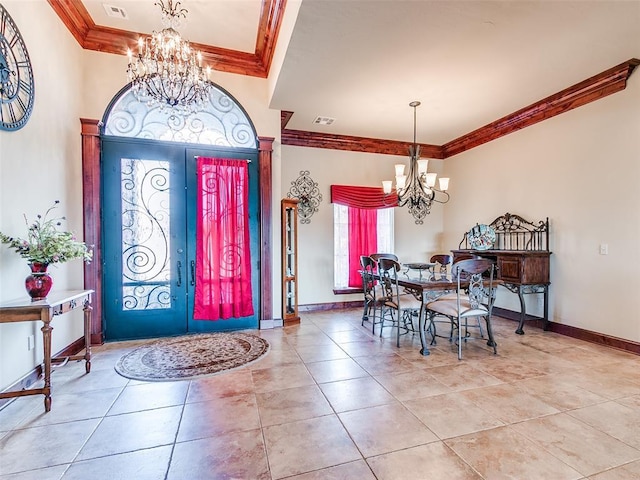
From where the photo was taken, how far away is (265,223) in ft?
14.7

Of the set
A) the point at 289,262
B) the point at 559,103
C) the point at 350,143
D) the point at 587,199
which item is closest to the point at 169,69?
the point at 289,262

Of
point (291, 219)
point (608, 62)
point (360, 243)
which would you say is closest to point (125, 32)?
point (291, 219)

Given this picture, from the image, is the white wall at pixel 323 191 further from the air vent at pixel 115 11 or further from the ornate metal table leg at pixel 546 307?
the air vent at pixel 115 11

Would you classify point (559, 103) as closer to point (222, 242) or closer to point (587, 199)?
point (587, 199)

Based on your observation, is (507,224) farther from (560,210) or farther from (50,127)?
(50,127)

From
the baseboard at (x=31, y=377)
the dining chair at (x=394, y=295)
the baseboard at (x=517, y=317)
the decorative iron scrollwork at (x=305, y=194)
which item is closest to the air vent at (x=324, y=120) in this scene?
the decorative iron scrollwork at (x=305, y=194)

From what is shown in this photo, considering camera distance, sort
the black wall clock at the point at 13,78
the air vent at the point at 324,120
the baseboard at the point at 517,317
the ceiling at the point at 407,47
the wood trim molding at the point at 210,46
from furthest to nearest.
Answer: the air vent at the point at 324,120 < the baseboard at the point at 517,317 < the wood trim molding at the point at 210,46 < the ceiling at the point at 407,47 < the black wall clock at the point at 13,78

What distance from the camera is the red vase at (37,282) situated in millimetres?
2473

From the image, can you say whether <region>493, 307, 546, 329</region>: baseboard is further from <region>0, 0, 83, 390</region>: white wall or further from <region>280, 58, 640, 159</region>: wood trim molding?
<region>0, 0, 83, 390</region>: white wall

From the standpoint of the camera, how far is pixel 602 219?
382 cm

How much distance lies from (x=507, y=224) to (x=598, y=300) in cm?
163

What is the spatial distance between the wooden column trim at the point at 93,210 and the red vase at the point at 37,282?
1.30 meters

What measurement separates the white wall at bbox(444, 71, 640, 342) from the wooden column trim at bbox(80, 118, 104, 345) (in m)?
5.91

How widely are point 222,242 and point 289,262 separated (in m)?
1.08
